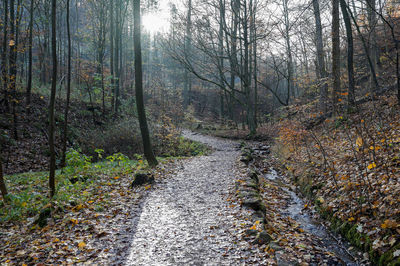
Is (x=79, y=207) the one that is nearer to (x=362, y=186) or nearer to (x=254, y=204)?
(x=254, y=204)

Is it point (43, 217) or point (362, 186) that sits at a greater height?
point (362, 186)

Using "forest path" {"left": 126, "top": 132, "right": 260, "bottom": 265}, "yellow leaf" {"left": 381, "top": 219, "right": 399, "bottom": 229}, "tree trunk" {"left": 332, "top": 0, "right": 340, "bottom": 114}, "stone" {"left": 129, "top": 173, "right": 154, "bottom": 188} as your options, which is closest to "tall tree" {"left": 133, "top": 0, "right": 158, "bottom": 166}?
"stone" {"left": 129, "top": 173, "right": 154, "bottom": 188}

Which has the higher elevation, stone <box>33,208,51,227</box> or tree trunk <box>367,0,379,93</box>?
tree trunk <box>367,0,379,93</box>

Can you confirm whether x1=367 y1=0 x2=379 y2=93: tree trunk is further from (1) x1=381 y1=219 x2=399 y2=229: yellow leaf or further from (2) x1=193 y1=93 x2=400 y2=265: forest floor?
(1) x1=381 y1=219 x2=399 y2=229: yellow leaf

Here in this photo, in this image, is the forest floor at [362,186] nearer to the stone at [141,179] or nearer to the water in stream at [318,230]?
the water in stream at [318,230]

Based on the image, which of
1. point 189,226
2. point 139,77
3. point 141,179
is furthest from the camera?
point 139,77

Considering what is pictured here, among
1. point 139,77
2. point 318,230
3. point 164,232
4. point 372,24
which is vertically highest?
point 372,24

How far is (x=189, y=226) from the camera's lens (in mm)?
5207

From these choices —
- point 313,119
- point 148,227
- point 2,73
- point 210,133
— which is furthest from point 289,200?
point 210,133

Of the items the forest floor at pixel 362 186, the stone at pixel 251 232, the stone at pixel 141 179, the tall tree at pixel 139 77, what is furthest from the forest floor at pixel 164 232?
the tall tree at pixel 139 77

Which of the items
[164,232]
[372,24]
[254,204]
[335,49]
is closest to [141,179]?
[164,232]

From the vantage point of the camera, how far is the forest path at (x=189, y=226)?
411 cm

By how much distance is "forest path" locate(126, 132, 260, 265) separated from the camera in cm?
411

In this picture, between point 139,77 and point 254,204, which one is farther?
point 139,77
